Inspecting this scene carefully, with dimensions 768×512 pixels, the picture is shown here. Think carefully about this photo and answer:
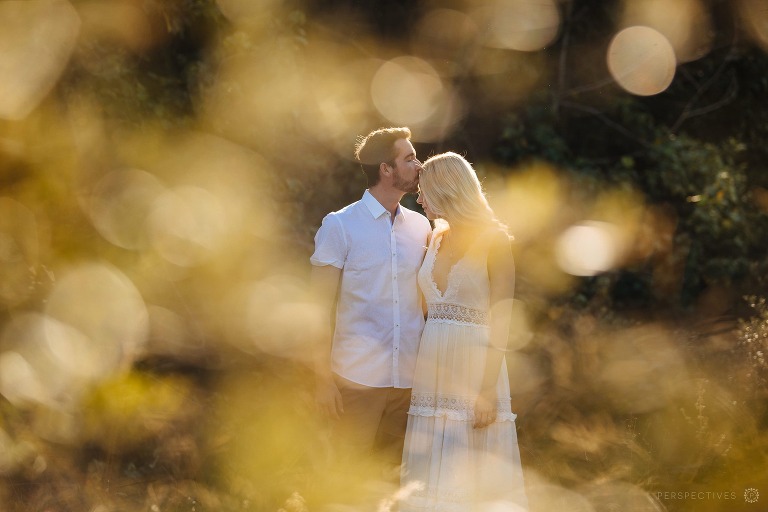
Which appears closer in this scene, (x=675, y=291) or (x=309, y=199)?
(x=309, y=199)

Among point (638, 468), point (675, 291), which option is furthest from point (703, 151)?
point (638, 468)

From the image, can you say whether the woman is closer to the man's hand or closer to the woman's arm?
the woman's arm

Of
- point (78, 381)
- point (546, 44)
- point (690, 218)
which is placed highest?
point (546, 44)

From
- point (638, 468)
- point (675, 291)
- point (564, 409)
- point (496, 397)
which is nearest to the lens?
point (496, 397)

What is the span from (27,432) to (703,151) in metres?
6.16

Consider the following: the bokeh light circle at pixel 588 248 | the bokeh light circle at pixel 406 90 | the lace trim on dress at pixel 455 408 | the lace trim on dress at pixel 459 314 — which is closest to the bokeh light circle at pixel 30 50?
the bokeh light circle at pixel 406 90

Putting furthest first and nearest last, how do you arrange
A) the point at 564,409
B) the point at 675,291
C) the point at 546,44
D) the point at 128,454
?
the point at 546,44 → the point at 675,291 → the point at 564,409 → the point at 128,454

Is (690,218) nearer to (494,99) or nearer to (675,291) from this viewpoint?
(675,291)

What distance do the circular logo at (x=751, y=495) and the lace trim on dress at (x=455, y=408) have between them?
154cm

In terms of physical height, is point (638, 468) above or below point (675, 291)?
below

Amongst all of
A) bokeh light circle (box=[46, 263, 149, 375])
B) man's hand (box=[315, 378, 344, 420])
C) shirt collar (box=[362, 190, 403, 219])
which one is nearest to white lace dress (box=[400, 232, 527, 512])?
man's hand (box=[315, 378, 344, 420])

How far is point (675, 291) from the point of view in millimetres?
7848

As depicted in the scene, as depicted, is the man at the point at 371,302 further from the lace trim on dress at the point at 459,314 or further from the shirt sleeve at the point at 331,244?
the lace trim on dress at the point at 459,314

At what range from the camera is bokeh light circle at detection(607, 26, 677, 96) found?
839 cm
